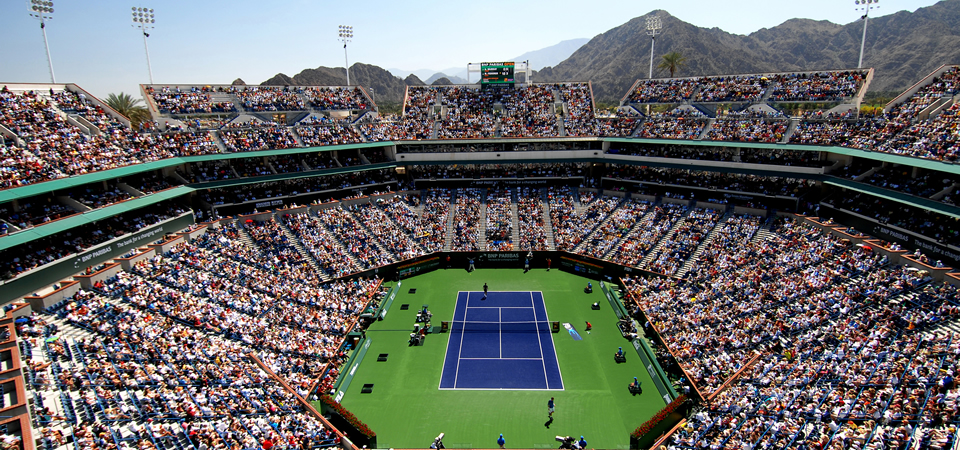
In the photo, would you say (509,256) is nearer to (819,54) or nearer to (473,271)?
(473,271)

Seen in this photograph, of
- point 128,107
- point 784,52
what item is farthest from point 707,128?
point 784,52

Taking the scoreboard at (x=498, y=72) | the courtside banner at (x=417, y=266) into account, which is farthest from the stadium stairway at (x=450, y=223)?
the scoreboard at (x=498, y=72)

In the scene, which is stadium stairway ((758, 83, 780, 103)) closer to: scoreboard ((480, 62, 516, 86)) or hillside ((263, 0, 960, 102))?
scoreboard ((480, 62, 516, 86))

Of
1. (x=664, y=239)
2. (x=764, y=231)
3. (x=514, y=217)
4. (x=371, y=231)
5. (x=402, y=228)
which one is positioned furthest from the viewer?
(x=514, y=217)

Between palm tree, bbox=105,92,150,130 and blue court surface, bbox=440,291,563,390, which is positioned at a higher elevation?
palm tree, bbox=105,92,150,130

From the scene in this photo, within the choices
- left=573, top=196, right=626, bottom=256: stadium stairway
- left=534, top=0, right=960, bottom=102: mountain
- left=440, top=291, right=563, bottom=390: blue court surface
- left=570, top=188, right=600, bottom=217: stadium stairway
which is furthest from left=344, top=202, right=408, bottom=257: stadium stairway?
left=534, top=0, right=960, bottom=102: mountain

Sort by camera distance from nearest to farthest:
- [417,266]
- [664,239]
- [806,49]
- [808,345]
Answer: [808,345] < [664,239] < [417,266] < [806,49]

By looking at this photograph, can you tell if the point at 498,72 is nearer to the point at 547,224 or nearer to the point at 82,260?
the point at 547,224
